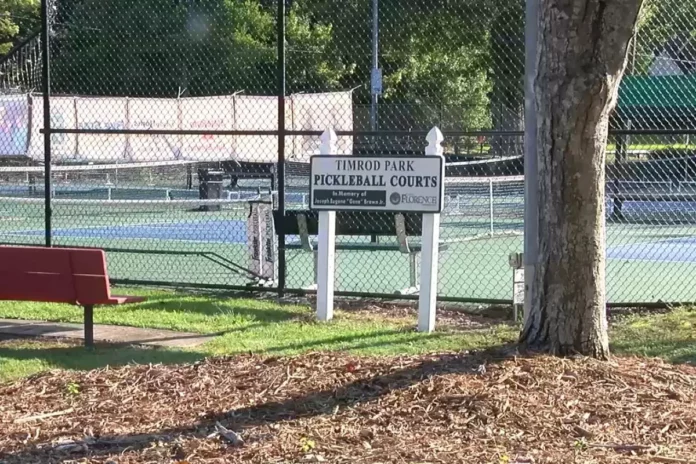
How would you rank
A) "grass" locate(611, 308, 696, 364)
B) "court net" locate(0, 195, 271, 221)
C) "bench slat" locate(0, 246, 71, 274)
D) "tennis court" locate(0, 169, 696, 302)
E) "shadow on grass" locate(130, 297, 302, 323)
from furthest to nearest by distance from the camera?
"court net" locate(0, 195, 271, 221)
"tennis court" locate(0, 169, 696, 302)
"shadow on grass" locate(130, 297, 302, 323)
"bench slat" locate(0, 246, 71, 274)
"grass" locate(611, 308, 696, 364)

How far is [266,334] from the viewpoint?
873cm

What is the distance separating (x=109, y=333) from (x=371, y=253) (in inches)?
247

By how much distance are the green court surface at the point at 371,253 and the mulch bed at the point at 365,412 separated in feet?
14.1

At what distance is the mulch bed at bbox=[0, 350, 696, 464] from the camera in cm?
515

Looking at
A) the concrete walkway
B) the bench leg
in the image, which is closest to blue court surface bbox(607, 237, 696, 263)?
the concrete walkway

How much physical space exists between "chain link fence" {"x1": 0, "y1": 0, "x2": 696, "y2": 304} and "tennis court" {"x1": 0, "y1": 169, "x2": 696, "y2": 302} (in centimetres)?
6

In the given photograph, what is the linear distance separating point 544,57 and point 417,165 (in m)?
2.71

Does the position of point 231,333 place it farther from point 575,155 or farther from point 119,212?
point 119,212

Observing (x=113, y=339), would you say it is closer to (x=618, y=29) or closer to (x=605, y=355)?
(x=605, y=355)

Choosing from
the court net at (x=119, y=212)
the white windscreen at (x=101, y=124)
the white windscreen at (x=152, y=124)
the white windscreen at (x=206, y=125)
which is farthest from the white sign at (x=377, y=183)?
the white windscreen at (x=206, y=125)

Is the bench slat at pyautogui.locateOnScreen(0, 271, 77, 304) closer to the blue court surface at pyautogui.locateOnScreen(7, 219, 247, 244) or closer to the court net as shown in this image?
the blue court surface at pyautogui.locateOnScreen(7, 219, 247, 244)

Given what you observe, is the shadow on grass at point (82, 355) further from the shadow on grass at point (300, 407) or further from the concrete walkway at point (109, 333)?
the shadow on grass at point (300, 407)

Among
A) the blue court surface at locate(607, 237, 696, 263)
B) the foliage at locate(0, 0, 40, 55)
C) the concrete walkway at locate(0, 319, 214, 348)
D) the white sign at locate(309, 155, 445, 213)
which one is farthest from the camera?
the foliage at locate(0, 0, 40, 55)

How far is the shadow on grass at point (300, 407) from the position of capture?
5258 mm
